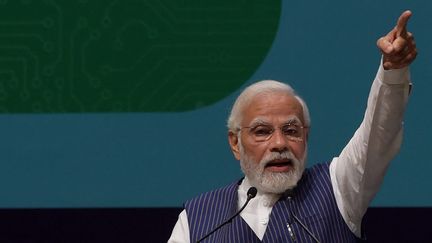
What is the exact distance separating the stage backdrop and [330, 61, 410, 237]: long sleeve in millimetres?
450

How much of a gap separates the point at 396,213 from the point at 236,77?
59cm

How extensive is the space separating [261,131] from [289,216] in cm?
22

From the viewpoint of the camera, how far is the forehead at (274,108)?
8.55ft

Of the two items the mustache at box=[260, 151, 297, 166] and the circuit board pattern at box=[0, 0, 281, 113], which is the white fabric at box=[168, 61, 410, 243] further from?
the circuit board pattern at box=[0, 0, 281, 113]

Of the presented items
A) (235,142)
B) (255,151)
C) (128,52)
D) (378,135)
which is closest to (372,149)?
(378,135)

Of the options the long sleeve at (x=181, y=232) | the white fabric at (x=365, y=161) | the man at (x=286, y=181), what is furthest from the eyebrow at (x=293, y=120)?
the long sleeve at (x=181, y=232)

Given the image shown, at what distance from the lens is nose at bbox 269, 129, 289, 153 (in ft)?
8.43

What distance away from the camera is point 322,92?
3047 mm

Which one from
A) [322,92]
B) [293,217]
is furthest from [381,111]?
[322,92]

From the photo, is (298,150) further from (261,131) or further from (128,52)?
(128,52)

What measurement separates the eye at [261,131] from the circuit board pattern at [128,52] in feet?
1.47

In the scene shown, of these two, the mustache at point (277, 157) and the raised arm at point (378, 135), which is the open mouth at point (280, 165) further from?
the raised arm at point (378, 135)

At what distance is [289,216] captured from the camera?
2.60 m

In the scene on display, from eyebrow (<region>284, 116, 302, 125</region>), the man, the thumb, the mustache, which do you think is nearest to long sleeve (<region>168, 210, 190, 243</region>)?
the man
